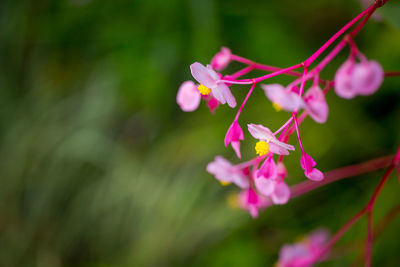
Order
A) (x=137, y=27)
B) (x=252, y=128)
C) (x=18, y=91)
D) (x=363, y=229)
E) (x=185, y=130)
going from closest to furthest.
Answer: (x=252, y=128) < (x=363, y=229) < (x=137, y=27) < (x=185, y=130) < (x=18, y=91)

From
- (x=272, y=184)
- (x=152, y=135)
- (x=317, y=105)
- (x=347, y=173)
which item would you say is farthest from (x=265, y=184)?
(x=152, y=135)

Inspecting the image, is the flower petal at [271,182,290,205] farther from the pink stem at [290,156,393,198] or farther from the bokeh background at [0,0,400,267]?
→ the bokeh background at [0,0,400,267]

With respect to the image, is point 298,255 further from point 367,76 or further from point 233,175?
point 367,76

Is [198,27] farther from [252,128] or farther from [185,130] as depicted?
[252,128]

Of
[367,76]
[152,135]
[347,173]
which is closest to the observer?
[367,76]

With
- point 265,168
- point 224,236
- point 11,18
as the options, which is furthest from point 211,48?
point 11,18

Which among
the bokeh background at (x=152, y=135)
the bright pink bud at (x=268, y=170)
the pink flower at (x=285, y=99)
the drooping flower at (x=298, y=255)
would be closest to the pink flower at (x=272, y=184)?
the bright pink bud at (x=268, y=170)

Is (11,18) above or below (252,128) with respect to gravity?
above
